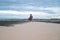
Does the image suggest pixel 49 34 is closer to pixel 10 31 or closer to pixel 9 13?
pixel 10 31

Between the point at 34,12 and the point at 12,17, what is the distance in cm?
61

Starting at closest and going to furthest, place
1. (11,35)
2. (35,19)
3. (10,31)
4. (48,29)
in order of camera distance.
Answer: (11,35)
(10,31)
(48,29)
(35,19)

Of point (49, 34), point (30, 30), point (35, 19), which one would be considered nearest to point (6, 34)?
point (30, 30)

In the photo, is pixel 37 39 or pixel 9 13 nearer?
pixel 37 39

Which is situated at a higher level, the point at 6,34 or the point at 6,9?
the point at 6,9

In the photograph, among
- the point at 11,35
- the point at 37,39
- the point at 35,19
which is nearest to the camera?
the point at 37,39

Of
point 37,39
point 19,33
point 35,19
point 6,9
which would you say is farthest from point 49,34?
point 6,9

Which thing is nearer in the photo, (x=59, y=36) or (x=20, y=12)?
(x=59, y=36)

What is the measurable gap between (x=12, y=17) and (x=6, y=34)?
993 mm

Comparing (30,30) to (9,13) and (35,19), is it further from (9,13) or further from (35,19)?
(9,13)

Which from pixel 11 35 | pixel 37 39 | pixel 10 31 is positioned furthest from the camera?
pixel 10 31

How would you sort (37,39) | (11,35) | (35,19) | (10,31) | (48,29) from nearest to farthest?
(37,39), (11,35), (10,31), (48,29), (35,19)

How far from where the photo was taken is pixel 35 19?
9.20 feet

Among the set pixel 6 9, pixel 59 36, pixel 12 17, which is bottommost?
pixel 59 36
